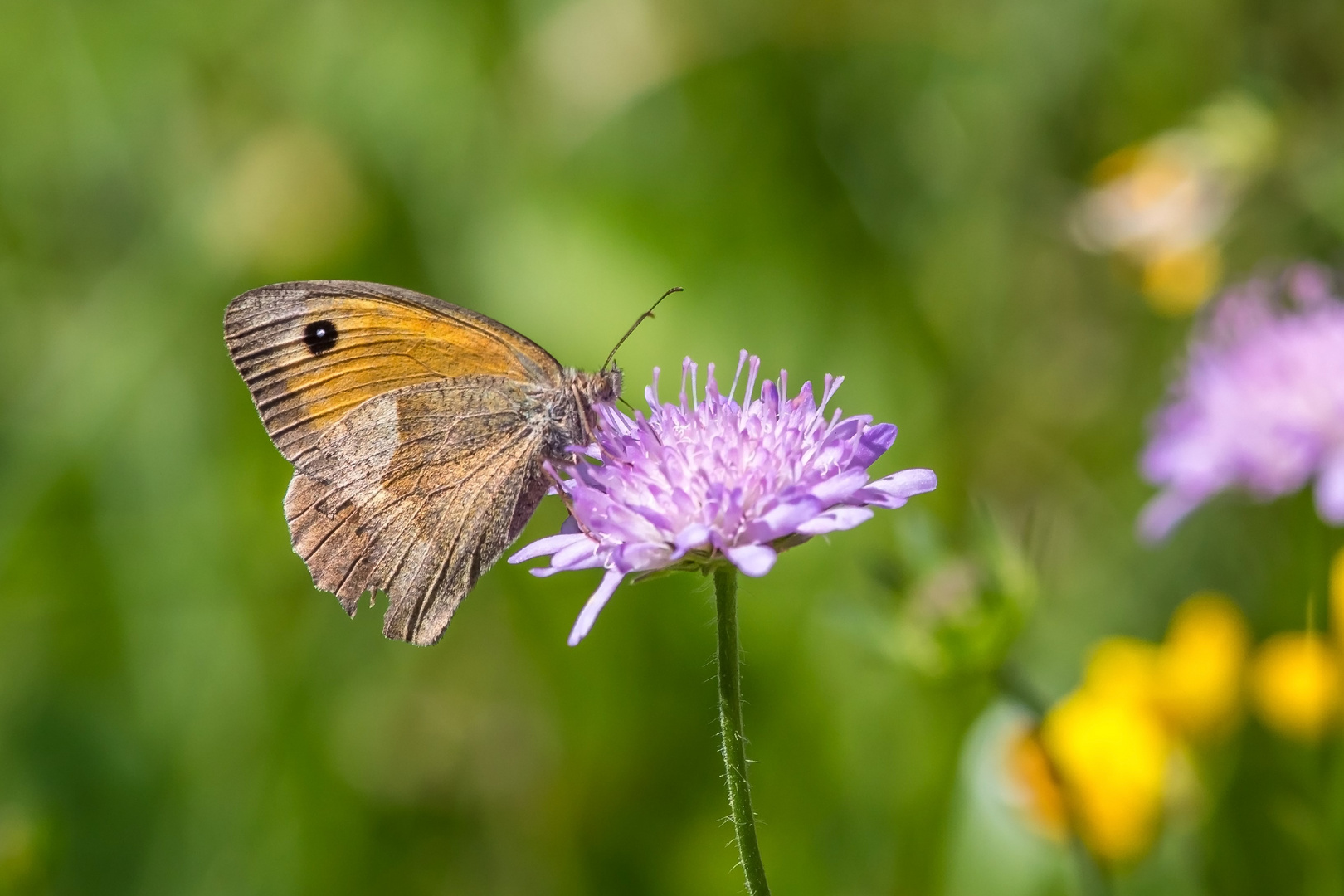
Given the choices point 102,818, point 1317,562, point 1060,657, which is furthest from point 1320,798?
point 102,818

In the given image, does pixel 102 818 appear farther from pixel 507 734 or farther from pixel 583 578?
pixel 583 578

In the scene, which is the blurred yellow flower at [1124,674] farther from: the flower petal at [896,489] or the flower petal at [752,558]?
the flower petal at [752,558]

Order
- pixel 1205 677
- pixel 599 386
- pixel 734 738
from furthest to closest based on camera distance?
pixel 1205 677, pixel 599 386, pixel 734 738

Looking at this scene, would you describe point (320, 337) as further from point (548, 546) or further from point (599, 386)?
point (548, 546)

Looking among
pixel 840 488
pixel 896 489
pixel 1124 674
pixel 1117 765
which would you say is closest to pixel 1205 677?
Answer: pixel 1124 674

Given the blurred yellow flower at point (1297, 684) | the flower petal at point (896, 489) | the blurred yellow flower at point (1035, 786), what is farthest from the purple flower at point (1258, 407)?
the flower petal at point (896, 489)
